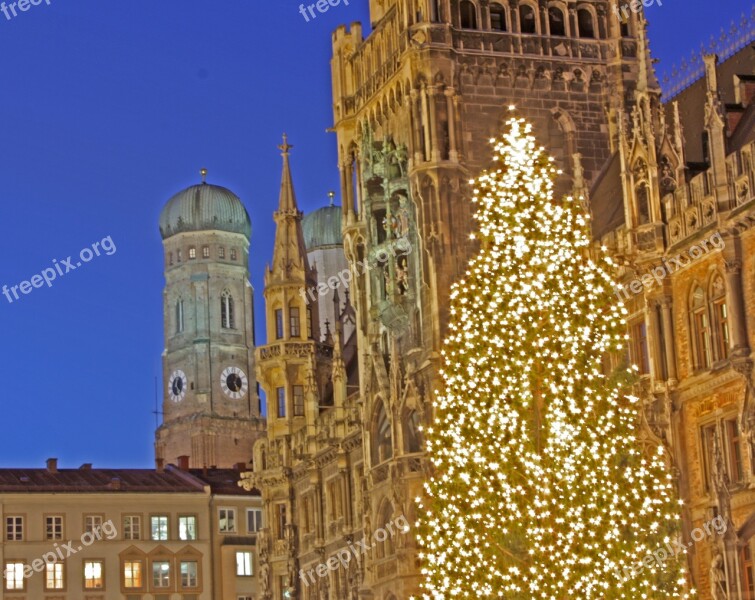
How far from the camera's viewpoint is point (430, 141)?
65625mm

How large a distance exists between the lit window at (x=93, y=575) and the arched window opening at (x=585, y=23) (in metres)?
52.7

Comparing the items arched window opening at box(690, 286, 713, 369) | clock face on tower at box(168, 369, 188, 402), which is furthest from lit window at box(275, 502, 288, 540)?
clock face on tower at box(168, 369, 188, 402)

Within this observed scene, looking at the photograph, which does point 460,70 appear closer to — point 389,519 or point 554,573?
point 389,519

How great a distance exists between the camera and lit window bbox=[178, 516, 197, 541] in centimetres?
11044

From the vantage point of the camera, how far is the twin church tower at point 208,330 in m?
164

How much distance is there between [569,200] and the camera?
157ft

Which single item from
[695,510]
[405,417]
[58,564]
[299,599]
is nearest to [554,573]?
[695,510]

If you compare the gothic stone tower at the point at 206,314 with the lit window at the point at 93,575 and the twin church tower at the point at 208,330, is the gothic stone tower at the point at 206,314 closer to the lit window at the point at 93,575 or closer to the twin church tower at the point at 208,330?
the twin church tower at the point at 208,330

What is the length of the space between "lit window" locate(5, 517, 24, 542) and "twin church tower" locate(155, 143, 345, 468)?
179ft

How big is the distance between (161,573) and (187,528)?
3166 mm

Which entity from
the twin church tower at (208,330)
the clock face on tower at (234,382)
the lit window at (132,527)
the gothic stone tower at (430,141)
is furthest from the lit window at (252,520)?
the clock face on tower at (234,382)

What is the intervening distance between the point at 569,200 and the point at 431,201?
58.6 feet

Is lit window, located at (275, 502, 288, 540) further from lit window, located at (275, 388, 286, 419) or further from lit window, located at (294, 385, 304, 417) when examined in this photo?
lit window, located at (294, 385, 304, 417)

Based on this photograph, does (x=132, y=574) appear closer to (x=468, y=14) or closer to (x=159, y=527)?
(x=159, y=527)
